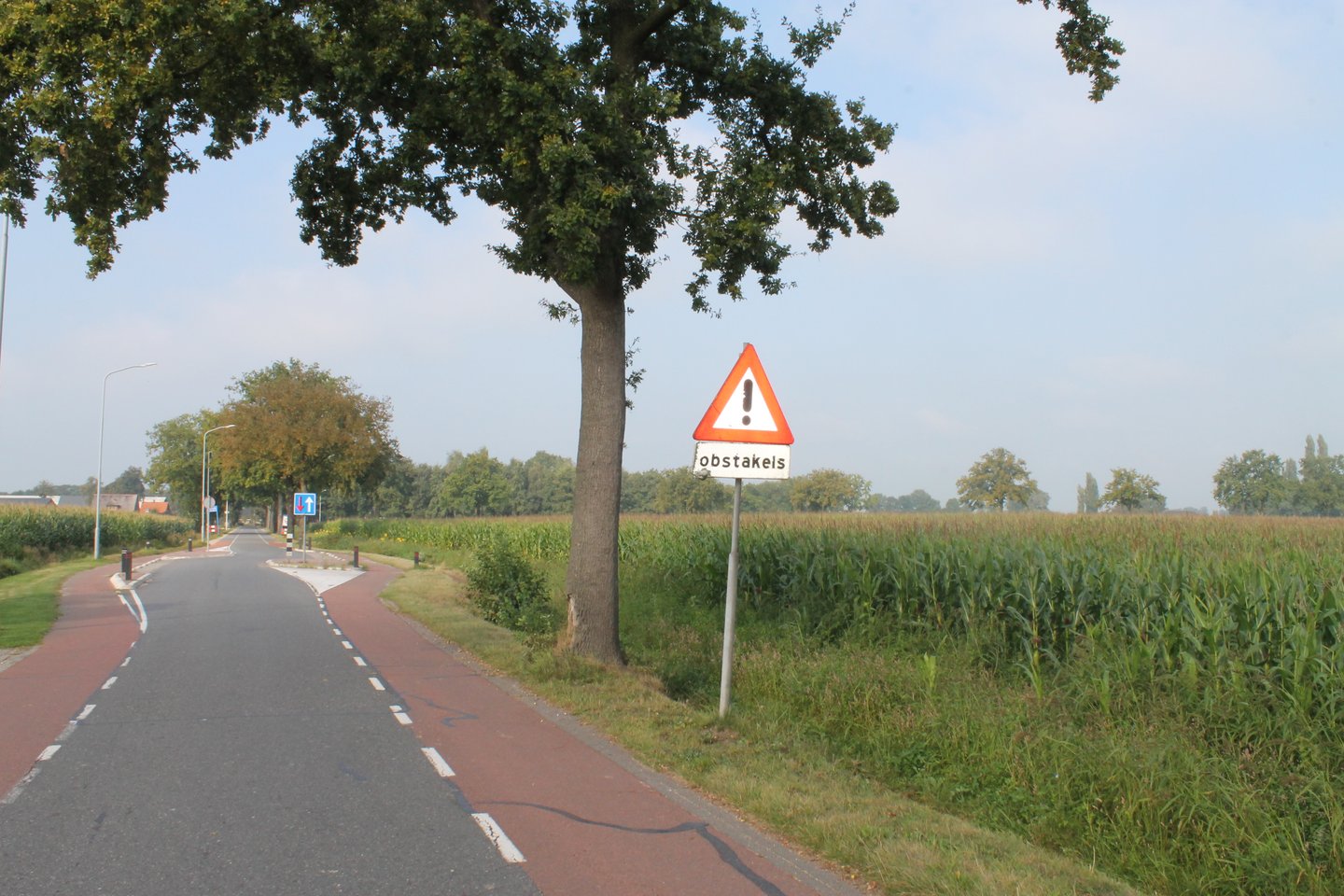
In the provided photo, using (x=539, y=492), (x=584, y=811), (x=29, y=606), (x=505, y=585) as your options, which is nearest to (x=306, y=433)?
(x=29, y=606)

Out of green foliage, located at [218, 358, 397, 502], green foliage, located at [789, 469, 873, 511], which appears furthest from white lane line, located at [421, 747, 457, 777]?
green foliage, located at [789, 469, 873, 511]

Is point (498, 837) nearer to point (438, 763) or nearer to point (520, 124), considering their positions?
point (438, 763)

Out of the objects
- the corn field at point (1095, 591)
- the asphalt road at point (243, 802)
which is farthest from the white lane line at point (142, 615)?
the corn field at point (1095, 591)

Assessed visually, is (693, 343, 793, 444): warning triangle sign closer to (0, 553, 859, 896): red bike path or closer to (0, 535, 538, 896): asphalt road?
(0, 553, 859, 896): red bike path

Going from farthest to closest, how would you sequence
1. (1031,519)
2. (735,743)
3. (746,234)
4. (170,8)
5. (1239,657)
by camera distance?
(1031,519) < (746,234) < (170,8) < (735,743) < (1239,657)

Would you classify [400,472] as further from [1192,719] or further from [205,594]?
[1192,719]

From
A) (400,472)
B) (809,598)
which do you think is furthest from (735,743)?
(400,472)

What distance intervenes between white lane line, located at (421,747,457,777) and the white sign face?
10.1ft

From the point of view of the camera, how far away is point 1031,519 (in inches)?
870

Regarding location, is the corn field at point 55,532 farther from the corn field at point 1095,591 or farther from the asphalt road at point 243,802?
the asphalt road at point 243,802

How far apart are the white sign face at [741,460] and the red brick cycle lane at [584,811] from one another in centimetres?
247

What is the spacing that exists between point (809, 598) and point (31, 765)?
30.7 feet

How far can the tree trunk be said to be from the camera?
11.6m

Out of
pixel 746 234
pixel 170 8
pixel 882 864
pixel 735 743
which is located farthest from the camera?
pixel 746 234
